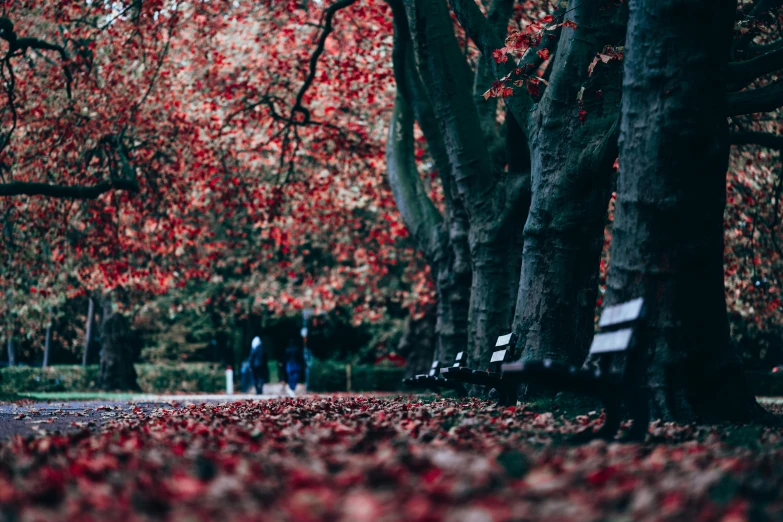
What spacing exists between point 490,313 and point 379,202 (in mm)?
10647

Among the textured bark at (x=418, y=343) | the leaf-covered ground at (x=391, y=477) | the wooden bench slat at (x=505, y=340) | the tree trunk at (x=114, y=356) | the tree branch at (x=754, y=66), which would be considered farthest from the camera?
the tree trunk at (x=114, y=356)

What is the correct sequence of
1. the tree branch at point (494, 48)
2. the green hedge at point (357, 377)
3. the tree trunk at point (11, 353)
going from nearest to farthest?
the tree branch at point (494, 48) → the green hedge at point (357, 377) → the tree trunk at point (11, 353)

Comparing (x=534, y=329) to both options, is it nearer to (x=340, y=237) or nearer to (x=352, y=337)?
(x=340, y=237)

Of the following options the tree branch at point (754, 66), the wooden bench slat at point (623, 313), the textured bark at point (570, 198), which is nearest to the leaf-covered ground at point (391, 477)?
the wooden bench slat at point (623, 313)

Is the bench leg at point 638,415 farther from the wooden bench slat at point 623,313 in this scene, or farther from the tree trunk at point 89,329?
the tree trunk at point 89,329

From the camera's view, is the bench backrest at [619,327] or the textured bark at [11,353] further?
the textured bark at [11,353]

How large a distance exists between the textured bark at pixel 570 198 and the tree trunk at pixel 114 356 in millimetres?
23125

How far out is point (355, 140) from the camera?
22141mm

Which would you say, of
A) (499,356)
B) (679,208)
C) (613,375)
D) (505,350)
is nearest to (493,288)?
(499,356)

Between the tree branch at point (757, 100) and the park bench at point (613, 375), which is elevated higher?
the tree branch at point (757, 100)

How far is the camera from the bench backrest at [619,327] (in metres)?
6.30

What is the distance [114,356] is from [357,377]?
793 cm

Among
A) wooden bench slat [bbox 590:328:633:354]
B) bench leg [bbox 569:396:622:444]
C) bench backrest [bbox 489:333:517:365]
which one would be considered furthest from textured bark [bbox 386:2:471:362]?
bench leg [bbox 569:396:622:444]

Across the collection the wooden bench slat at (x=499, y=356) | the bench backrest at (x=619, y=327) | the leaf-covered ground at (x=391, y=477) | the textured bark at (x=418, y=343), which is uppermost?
the textured bark at (x=418, y=343)
